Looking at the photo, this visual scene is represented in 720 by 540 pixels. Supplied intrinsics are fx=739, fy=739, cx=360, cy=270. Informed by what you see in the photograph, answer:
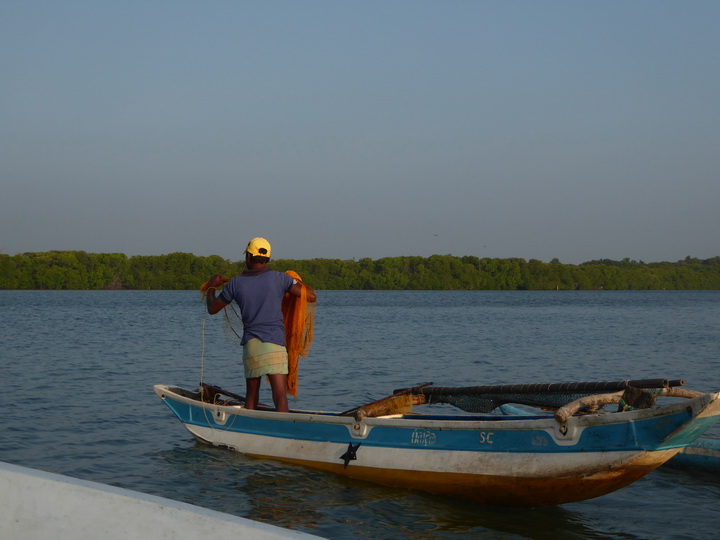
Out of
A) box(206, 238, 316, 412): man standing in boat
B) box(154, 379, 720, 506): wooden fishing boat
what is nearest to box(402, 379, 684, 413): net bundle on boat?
box(154, 379, 720, 506): wooden fishing boat

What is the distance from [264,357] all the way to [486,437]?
2.93m

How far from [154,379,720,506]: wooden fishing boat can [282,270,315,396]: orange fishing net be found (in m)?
0.77

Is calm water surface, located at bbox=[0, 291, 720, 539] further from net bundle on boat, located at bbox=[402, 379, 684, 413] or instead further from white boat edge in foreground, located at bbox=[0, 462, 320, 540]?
white boat edge in foreground, located at bbox=[0, 462, 320, 540]

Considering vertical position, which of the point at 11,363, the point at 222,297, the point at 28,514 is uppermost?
the point at 222,297

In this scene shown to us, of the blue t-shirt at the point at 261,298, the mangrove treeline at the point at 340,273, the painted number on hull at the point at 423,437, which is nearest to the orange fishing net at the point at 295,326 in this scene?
the blue t-shirt at the point at 261,298

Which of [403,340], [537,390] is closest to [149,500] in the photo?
[537,390]

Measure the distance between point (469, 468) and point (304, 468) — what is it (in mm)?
2472

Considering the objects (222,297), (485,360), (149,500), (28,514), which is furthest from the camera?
(485,360)

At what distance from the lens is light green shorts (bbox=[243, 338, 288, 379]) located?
902 centimetres

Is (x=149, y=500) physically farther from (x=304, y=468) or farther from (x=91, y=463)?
(x=91, y=463)

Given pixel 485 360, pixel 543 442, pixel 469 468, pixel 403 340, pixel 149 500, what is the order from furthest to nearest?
pixel 403 340
pixel 485 360
pixel 469 468
pixel 543 442
pixel 149 500

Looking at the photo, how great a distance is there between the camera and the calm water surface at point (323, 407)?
8039 mm

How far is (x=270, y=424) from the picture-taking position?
938cm

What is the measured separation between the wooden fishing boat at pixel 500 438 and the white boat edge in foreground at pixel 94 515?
181 inches
